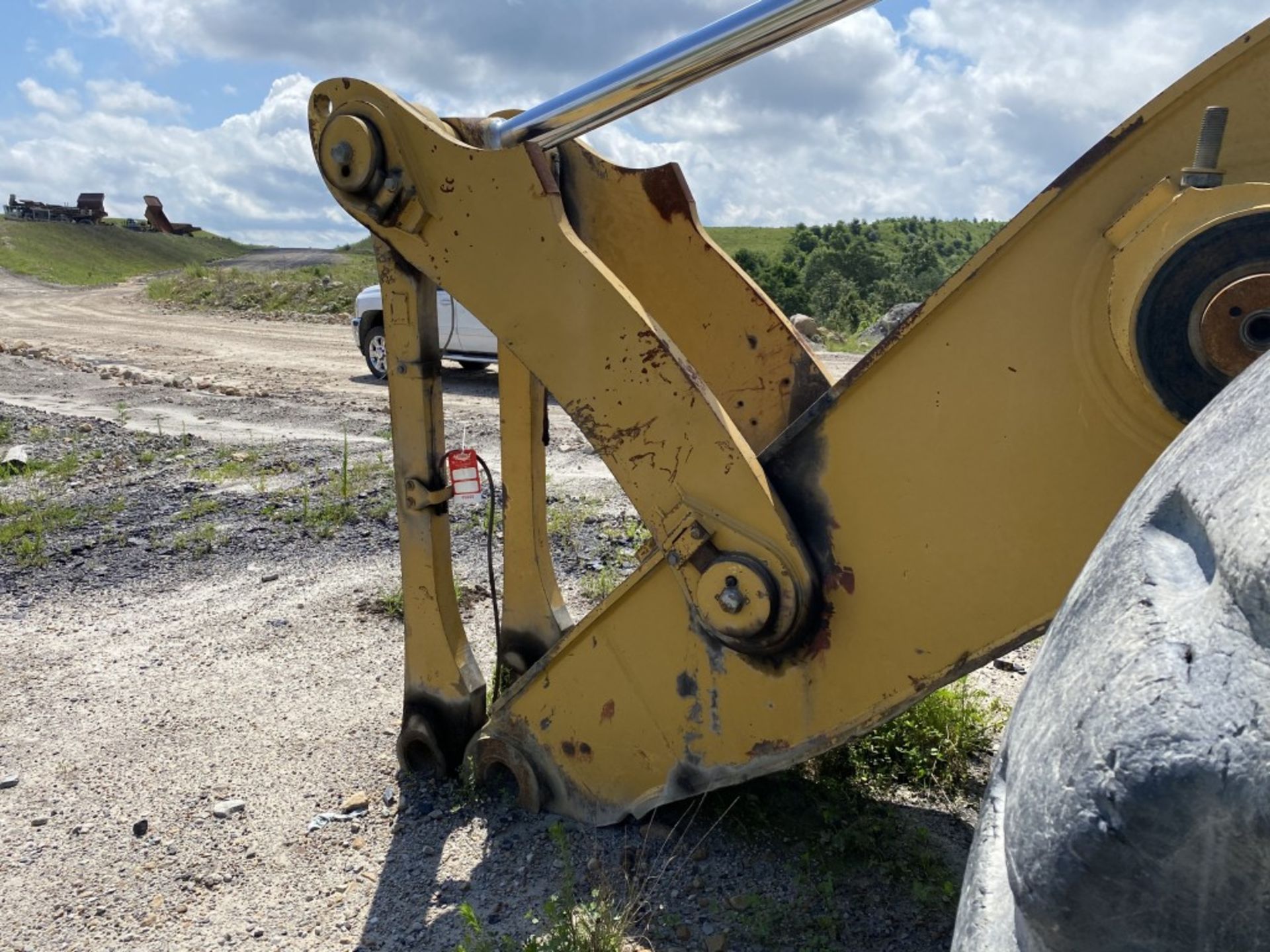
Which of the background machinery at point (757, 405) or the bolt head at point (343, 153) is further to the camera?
the bolt head at point (343, 153)

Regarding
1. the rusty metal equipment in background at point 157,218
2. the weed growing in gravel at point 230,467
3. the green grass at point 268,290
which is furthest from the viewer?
the rusty metal equipment in background at point 157,218

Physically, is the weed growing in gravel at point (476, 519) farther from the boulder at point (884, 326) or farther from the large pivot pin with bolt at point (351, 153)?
the boulder at point (884, 326)

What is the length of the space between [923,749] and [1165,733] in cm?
277

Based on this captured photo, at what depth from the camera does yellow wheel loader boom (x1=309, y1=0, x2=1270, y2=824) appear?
5.91ft

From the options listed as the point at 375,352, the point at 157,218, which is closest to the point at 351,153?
the point at 375,352

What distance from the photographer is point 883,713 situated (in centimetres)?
228

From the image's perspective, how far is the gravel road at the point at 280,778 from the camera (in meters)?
2.83

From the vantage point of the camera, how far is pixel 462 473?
10.3 ft

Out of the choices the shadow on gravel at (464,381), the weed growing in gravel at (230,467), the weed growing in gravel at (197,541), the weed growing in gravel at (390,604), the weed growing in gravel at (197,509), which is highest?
the shadow on gravel at (464,381)

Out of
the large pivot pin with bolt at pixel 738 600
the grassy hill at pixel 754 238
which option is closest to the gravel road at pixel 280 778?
the large pivot pin with bolt at pixel 738 600

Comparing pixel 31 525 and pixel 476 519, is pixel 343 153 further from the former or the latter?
pixel 31 525

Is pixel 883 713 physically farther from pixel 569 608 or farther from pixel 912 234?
pixel 912 234

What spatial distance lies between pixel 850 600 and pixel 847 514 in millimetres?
184

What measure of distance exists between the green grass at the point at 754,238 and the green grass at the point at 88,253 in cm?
2525
